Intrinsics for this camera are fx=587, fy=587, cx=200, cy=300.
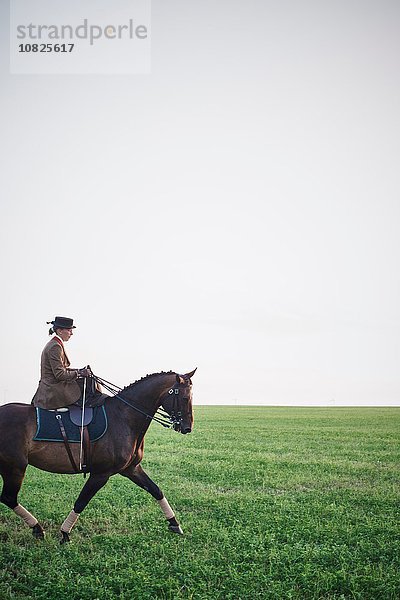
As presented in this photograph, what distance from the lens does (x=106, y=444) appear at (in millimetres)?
10906

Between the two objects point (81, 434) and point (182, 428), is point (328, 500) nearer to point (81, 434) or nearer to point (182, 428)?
point (182, 428)

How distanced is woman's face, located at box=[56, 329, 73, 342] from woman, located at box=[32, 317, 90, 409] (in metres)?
0.14

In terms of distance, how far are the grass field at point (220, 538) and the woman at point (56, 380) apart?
2561 mm

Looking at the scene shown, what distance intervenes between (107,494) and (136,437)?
5032mm

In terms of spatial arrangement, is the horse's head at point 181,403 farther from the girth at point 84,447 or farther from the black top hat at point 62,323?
the black top hat at point 62,323

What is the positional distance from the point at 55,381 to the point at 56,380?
5 cm

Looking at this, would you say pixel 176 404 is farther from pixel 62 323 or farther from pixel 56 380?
pixel 62 323

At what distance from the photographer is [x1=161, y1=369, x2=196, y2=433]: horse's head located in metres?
10.9

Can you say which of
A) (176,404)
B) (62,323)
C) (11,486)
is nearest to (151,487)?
(176,404)

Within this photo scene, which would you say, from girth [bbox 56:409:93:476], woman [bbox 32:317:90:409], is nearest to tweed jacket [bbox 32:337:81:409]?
woman [bbox 32:317:90:409]

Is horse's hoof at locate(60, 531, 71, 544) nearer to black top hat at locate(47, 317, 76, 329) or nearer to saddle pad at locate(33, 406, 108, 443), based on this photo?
saddle pad at locate(33, 406, 108, 443)

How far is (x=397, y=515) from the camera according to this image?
1329 centimetres

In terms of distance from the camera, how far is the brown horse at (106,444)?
1065 centimetres

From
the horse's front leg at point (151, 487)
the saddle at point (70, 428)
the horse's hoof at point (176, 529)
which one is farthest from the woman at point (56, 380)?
the horse's hoof at point (176, 529)
